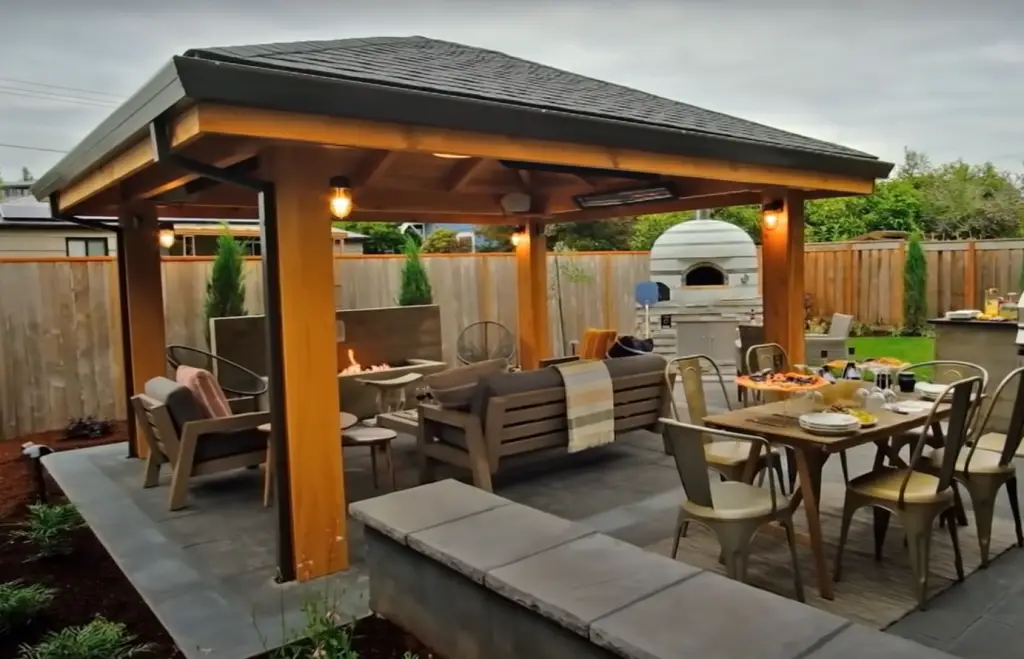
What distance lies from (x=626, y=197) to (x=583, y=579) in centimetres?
548

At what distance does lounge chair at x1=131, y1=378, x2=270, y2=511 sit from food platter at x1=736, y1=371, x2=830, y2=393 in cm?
324

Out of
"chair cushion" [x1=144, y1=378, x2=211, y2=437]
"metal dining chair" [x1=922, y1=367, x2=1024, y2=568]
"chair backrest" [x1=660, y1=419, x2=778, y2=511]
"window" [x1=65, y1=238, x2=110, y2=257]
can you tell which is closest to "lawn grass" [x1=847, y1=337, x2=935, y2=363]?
"metal dining chair" [x1=922, y1=367, x2=1024, y2=568]

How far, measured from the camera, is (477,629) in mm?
2502

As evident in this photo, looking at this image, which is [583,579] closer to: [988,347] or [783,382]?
[783,382]

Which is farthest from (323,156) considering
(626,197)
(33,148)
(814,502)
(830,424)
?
(33,148)

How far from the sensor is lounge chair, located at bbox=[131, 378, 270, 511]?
15.9 feet

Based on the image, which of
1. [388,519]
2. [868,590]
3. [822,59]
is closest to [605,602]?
[388,519]

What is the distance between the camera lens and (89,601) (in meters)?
3.45

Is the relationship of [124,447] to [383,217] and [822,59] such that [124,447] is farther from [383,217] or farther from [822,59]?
[822,59]

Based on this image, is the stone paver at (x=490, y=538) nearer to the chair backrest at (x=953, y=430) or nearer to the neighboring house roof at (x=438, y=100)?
the chair backrest at (x=953, y=430)

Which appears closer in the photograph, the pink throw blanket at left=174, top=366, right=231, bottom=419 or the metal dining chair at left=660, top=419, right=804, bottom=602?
the metal dining chair at left=660, top=419, right=804, bottom=602

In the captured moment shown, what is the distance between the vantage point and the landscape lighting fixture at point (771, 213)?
21.2 ft

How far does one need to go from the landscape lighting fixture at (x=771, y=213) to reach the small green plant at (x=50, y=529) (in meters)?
5.75

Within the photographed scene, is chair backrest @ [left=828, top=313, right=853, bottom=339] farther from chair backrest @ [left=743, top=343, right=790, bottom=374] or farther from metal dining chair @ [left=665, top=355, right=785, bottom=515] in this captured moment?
metal dining chair @ [left=665, top=355, right=785, bottom=515]
